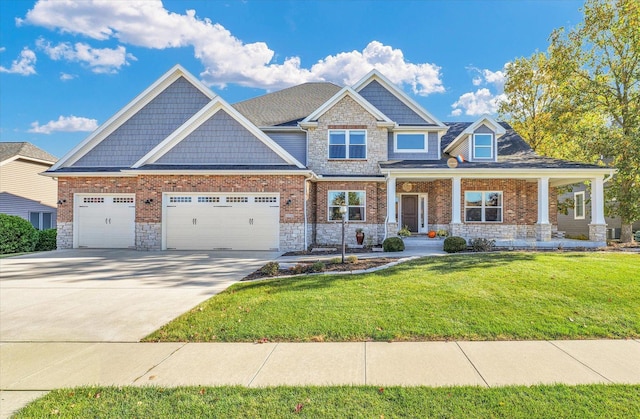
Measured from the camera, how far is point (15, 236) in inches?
634

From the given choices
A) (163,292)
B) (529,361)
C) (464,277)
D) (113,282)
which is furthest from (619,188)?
(113,282)

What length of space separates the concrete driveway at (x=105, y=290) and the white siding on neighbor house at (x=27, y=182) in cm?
1121

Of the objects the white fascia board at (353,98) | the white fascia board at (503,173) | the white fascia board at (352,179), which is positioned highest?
the white fascia board at (353,98)

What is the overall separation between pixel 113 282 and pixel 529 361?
→ 31.1 feet

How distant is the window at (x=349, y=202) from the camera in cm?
1725

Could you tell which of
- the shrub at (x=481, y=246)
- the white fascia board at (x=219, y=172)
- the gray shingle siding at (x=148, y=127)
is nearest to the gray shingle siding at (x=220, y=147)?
the white fascia board at (x=219, y=172)

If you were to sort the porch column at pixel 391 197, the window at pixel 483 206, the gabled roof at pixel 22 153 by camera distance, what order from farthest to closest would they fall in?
the gabled roof at pixel 22 153
the window at pixel 483 206
the porch column at pixel 391 197

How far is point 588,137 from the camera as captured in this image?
18469 mm

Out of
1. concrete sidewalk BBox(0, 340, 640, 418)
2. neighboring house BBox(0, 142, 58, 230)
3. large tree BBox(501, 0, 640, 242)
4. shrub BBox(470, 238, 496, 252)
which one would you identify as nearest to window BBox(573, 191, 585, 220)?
large tree BBox(501, 0, 640, 242)

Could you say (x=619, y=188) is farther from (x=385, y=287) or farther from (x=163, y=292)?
(x=163, y=292)

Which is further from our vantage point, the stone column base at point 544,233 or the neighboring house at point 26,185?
the neighboring house at point 26,185

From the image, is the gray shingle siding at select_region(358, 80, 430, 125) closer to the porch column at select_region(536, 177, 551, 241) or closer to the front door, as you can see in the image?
the front door

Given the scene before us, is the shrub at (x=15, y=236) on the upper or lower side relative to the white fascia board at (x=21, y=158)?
lower

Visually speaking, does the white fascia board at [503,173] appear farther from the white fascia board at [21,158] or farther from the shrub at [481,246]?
the white fascia board at [21,158]
